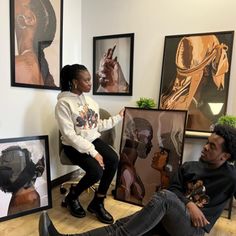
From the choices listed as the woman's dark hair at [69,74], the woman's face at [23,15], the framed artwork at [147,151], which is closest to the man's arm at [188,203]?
the framed artwork at [147,151]

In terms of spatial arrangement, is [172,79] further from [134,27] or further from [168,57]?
[134,27]

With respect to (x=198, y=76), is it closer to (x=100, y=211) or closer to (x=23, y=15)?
(x=100, y=211)

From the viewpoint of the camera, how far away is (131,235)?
1.29 metres

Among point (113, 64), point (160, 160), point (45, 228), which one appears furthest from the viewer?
point (113, 64)

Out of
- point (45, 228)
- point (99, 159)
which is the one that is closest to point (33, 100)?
point (99, 159)

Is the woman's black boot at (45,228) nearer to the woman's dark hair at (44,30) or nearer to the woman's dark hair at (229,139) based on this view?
the woman's dark hair at (229,139)

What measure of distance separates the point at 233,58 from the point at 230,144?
3.83 feet

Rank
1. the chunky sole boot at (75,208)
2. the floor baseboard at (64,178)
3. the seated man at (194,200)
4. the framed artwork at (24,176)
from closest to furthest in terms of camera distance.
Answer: the seated man at (194,200)
the framed artwork at (24,176)
the chunky sole boot at (75,208)
the floor baseboard at (64,178)

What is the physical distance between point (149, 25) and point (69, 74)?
1.01 m

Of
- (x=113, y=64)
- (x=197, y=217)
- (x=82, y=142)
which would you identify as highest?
(x=113, y=64)

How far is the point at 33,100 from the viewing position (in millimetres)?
2375

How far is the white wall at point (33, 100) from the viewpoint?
209 cm

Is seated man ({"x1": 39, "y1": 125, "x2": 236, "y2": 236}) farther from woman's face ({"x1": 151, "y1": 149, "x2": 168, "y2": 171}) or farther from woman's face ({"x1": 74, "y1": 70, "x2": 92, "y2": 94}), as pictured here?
woman's face ({"x1": 74, "y1": 70, "x2": 92, "y2": 94})

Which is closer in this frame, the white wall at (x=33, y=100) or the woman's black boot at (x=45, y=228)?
the woman's black boot at (x=45, y=228)
